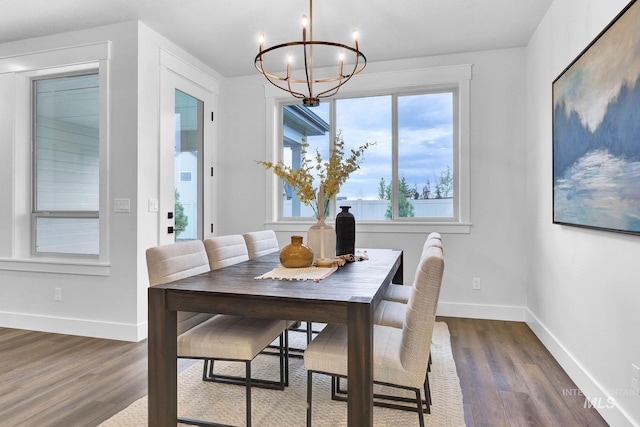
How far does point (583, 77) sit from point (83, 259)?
4.08 meters

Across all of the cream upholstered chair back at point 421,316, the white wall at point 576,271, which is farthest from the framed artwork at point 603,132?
the cream upholstered chair back at point 421,316

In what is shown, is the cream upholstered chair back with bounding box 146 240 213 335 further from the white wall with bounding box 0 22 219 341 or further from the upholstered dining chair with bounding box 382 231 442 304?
the white wall with bounding box 0 22 219 341

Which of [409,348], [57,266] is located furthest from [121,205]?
[409,348]

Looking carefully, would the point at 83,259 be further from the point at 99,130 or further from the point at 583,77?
the point at 583,77

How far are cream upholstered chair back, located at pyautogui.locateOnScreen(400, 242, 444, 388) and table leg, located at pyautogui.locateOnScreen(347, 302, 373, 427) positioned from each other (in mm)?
182

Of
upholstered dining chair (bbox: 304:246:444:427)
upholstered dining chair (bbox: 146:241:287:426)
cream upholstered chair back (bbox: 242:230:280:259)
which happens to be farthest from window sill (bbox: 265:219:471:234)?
upholstered dining chair (bbox: 304:246:444:427)

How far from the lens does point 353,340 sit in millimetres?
1450

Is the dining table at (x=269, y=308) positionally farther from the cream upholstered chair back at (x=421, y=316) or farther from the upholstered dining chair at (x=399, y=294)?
the upholstered dining chair at (x=399, y=294)

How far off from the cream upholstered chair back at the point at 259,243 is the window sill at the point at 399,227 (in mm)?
1118

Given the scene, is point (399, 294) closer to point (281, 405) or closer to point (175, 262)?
point (281, 405)

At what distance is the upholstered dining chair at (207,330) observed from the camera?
70.4 inches

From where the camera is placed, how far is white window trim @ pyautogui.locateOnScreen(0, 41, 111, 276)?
10.9 feet

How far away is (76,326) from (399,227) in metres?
3.14

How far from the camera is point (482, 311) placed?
379 centimetres
